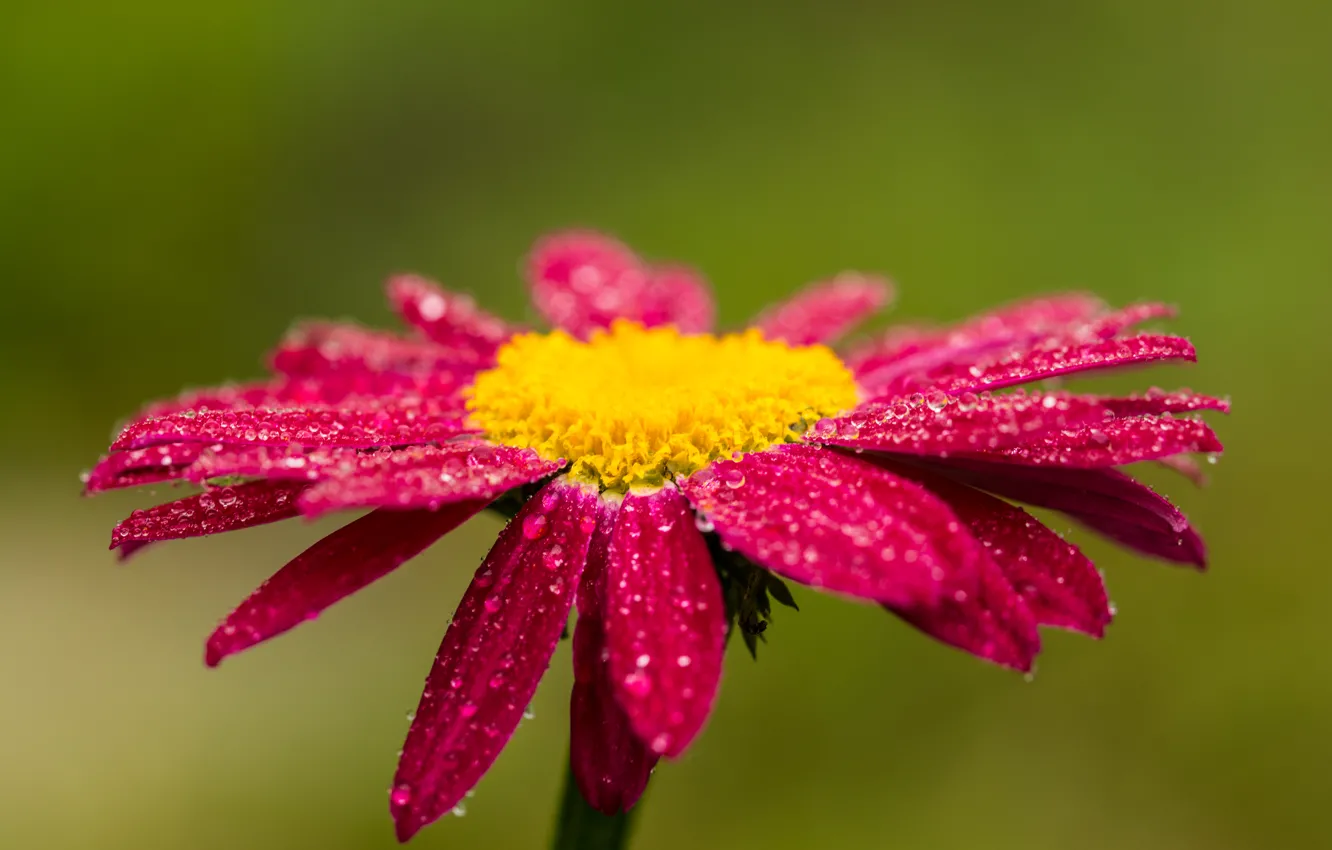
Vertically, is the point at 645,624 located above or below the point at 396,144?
below

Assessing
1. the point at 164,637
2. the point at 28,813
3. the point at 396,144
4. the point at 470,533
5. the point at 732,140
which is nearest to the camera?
the point at 28,813

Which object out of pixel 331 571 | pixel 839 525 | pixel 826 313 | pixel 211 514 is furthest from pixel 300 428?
pixel 826 313

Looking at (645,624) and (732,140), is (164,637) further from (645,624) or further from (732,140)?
(732,140)

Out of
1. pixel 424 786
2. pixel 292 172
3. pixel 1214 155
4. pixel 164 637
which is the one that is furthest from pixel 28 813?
pixel 1214 155

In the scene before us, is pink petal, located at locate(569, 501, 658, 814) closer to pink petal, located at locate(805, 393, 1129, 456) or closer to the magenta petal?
the magenta petal

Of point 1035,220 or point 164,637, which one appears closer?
point 164,637

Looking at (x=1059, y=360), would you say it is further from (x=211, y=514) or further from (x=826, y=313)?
(x=211, y=514)

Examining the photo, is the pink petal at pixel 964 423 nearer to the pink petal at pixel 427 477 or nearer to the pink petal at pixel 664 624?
the pink petal at pixel 664 624
